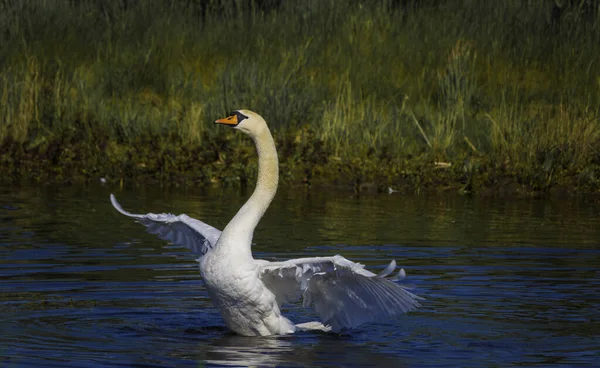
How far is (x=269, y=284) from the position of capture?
28.2 feet

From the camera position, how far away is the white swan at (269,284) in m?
8.00

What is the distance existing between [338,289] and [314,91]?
982 cm

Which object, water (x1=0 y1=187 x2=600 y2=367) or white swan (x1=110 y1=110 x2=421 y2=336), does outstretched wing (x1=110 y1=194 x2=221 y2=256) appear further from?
water (x1=0 y1=187 x2=600 y2=367)

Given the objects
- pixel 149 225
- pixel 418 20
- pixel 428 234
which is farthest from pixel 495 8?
pixel 149 225

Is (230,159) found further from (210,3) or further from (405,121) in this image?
(210,3)

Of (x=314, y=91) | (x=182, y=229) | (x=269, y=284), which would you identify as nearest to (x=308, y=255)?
(x=182, y=229)

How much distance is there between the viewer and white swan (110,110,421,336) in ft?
26.2

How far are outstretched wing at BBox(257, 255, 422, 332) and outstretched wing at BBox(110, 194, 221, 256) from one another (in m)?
0.72

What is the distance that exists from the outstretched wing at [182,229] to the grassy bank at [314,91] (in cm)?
638

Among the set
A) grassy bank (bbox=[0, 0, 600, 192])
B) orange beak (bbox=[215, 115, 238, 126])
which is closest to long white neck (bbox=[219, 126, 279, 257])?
orange beak (bbox=[215, 115, 238, 126])

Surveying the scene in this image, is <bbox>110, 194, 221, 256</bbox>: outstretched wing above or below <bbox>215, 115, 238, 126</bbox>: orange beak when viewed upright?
below

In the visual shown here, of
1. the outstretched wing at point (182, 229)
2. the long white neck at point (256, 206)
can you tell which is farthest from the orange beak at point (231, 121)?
the outstretched wing at point (182, 229)

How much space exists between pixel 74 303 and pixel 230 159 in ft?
23.5

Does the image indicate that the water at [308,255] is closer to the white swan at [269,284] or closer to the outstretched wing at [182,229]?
the white swan at [269,284]
